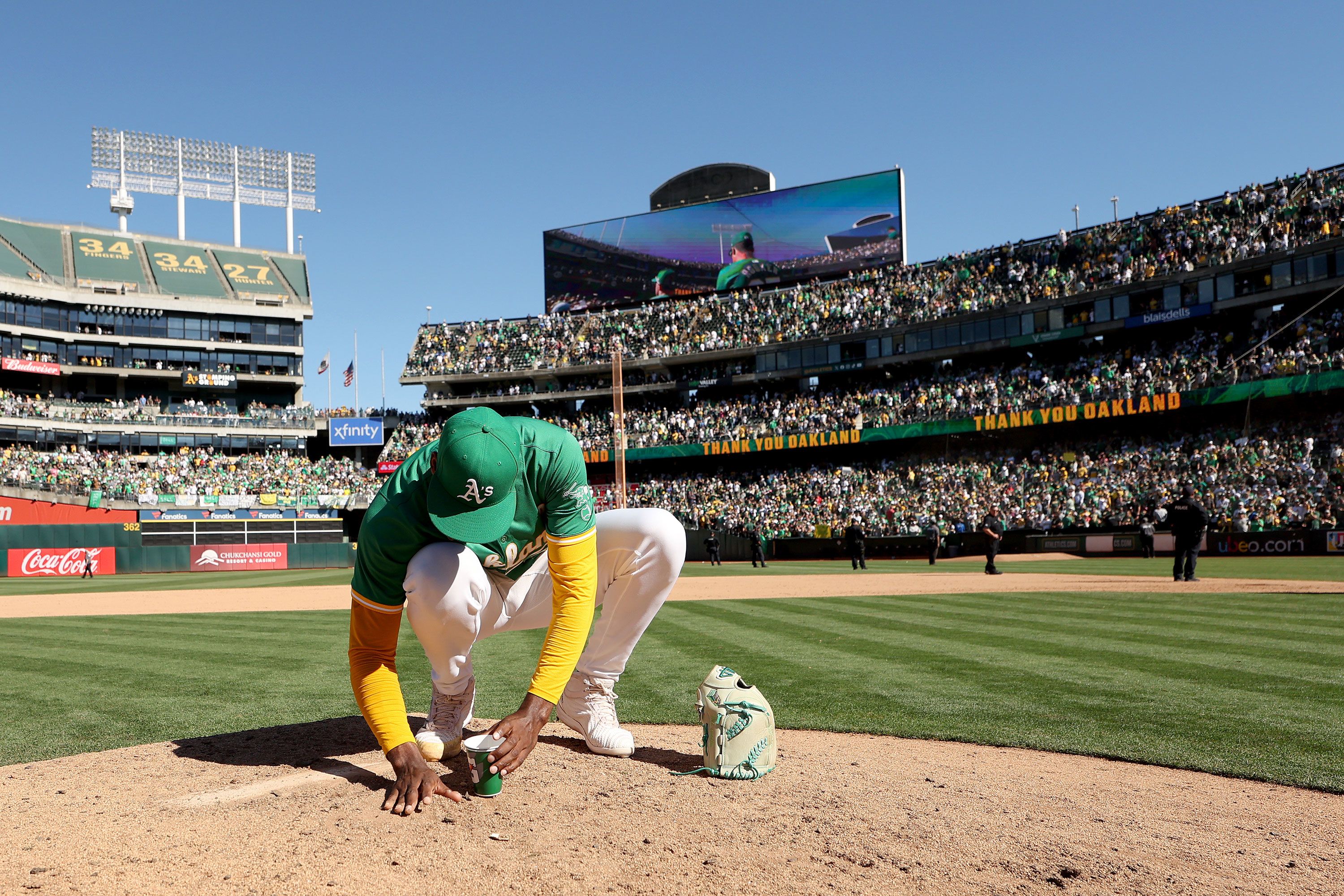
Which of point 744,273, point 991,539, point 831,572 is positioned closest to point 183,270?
point 744,273

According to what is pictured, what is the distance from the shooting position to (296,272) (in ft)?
206

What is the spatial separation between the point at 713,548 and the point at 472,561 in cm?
2970

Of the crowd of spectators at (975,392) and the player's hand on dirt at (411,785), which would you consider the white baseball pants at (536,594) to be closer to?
the player's hand on dirt at (411,785)

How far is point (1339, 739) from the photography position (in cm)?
520

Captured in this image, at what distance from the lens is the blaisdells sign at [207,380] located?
56281 mm

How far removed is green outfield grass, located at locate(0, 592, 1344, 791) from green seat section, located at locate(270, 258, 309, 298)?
52.4 metres

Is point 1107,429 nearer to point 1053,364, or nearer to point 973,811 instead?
point 1053,364

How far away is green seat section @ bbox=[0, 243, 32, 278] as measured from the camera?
51969 mm

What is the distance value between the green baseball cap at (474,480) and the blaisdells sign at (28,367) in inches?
2272

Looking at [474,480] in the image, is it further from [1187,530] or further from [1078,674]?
[1187,530]

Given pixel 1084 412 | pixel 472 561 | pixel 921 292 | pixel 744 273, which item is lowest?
pixel 472 561

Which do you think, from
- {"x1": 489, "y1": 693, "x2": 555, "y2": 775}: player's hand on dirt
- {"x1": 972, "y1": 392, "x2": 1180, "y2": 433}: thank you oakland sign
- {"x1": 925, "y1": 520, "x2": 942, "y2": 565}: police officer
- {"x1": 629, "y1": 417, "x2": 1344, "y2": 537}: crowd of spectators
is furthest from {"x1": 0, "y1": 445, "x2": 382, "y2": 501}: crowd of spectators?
{"x1": 489, "y1": 693, "x2": 555, "y2": 775}: player's hand on dirt

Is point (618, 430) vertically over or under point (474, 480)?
over

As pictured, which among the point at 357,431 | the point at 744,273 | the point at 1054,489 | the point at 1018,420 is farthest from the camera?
the point at 357,431
